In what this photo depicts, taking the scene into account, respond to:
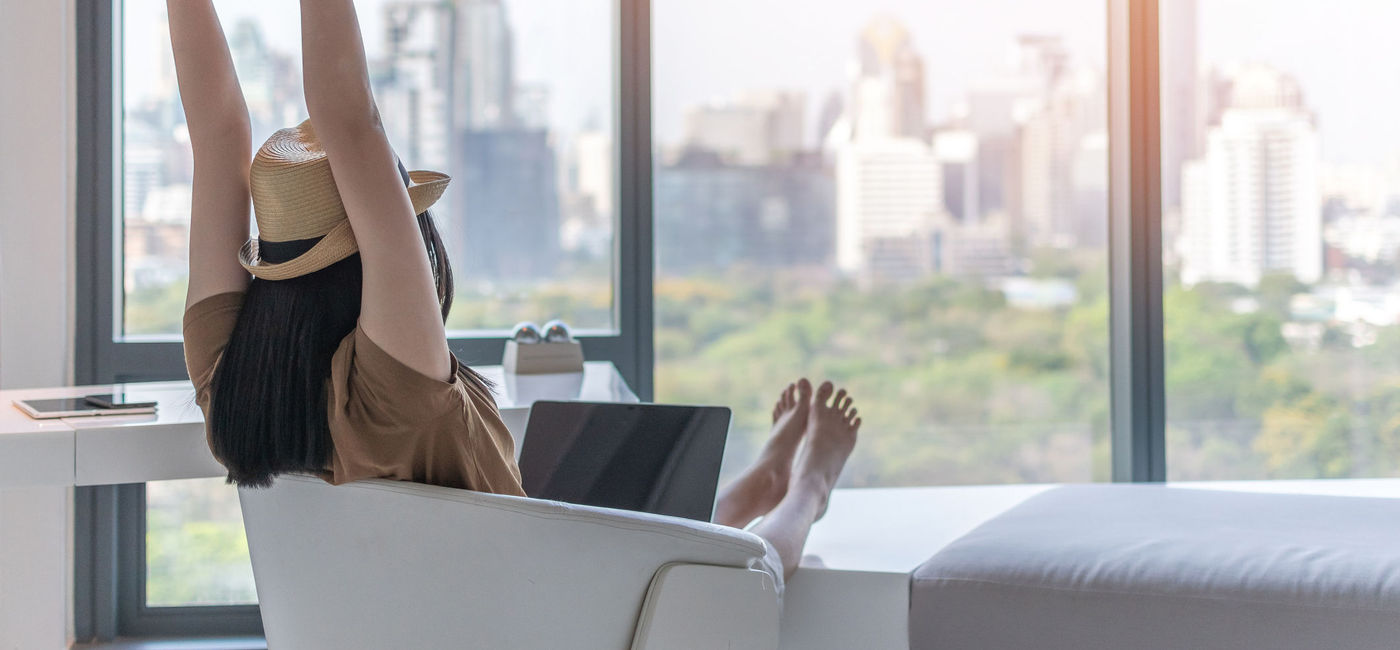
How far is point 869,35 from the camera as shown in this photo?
2.88 m

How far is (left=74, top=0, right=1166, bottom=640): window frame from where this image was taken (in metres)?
2.36

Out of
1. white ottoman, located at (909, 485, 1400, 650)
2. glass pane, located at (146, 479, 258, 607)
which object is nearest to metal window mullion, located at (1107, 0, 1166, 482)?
white ottoman, located at (909, 485, 1400, 650)

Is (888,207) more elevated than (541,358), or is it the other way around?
(888,207)

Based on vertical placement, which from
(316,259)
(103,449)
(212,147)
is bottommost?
(103,449)

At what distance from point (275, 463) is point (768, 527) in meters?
1.07

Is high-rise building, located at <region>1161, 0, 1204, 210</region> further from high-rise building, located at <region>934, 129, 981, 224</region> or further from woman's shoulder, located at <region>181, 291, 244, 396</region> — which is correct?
woman's shoulder, located at <region>181, 291, 244, 396</region>

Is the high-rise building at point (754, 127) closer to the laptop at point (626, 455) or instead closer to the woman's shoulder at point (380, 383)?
the laptop at point (626, 455)

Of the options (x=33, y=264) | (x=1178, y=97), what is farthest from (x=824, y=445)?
(x=33, y=264)

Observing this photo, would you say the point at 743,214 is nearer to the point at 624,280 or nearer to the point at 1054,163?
the point at 624,280

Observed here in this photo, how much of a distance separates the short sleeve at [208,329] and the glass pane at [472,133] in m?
1.28

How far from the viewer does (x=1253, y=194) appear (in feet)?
9.38

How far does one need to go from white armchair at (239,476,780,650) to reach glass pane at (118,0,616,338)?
1.49 meters

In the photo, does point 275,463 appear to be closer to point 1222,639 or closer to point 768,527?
point 768,527

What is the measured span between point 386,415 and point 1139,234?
7.49 ft
